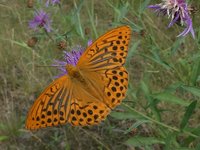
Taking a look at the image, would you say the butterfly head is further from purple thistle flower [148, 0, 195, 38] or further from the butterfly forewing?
purple thistle flower [148, 0, 195, 38]

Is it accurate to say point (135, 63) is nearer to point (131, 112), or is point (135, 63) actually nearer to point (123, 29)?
point (131, 112)

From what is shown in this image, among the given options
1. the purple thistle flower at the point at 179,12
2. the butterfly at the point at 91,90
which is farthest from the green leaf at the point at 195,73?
the butterfly at the point at 91,90

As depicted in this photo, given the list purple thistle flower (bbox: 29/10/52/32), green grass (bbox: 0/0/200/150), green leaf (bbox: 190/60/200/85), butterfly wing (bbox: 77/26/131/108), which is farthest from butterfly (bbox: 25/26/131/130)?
purple thistle flower (bbox: 29/10/52/32)

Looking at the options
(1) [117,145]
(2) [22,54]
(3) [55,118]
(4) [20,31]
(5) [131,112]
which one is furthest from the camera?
(4) [20,31]

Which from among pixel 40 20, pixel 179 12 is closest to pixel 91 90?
pixel 179 12

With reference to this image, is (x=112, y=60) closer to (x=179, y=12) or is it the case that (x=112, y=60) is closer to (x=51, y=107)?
(x=51, y=107)

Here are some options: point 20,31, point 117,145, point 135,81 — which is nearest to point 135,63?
point 135,81

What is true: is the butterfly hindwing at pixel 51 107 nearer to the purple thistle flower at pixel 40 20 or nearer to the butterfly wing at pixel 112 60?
the butterfly wing at pixel 112 60
